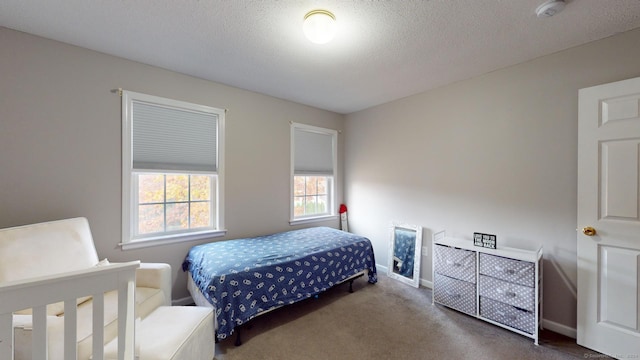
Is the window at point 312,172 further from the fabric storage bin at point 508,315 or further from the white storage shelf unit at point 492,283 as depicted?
the fabric storage bin at point 508,315

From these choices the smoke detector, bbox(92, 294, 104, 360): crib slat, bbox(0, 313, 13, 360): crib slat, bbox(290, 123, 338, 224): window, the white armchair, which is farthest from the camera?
bbox(290, 123, 338, 224): window

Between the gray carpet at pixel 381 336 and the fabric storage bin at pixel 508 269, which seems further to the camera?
the fabric storage bin at pixel 508 269

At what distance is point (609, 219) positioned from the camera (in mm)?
1815

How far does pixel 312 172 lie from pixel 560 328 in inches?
121

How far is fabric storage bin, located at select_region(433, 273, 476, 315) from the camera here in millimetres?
2309

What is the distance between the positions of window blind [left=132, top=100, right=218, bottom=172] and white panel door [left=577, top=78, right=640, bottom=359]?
3456 mm

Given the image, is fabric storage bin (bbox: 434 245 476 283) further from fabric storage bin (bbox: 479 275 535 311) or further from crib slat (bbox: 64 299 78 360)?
crib slat (bbox: 64 299 78 360)

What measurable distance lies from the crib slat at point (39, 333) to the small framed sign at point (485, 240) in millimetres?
2936

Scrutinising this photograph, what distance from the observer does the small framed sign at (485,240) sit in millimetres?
2264

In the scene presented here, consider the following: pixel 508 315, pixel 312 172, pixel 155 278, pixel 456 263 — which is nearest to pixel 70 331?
pixel 155 278

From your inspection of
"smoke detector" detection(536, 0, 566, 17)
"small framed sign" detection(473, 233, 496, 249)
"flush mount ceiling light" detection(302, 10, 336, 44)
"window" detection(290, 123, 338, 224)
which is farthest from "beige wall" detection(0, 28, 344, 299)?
"smoke detector" detection(536, 0, 566, 17)

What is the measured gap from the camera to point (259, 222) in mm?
3117

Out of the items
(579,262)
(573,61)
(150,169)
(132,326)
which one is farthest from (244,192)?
(573,61)

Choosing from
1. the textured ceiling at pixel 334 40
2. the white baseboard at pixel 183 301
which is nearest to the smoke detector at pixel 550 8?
the textured ceiling at pixel 334 40
